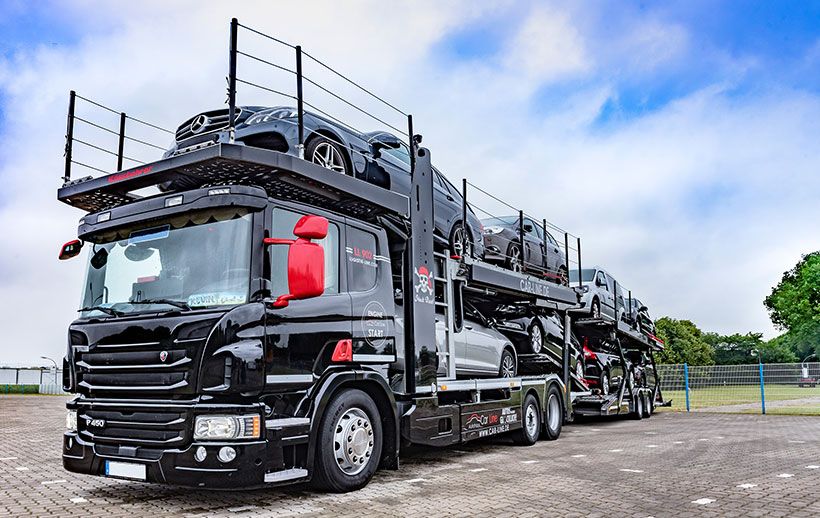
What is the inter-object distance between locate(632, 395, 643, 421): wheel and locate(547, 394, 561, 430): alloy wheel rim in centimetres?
606

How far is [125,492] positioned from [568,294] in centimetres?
844

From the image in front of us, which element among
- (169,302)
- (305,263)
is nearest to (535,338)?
(305,263)

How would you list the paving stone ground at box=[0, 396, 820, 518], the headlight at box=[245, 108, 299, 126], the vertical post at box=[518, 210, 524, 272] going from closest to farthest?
the paving stone ground at box=[0, 396, 820, 518]
the headlight at box=[245, 108, 299, 126]
the vertical post at box=[518, 210, 524, 272]

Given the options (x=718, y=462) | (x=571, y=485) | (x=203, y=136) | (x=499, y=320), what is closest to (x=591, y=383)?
(x=499, y=320)

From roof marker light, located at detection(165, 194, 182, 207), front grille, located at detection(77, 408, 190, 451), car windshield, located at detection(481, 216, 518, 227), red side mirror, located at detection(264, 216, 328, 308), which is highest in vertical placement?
car windshield, located at detection(481, 216, 518, 227)

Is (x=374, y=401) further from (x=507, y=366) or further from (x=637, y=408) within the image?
(x=637, y=408)

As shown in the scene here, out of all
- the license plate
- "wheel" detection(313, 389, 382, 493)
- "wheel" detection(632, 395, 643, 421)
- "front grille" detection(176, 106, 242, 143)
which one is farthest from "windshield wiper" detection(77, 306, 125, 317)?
"wheel" detection(632, 395, 643, 421)

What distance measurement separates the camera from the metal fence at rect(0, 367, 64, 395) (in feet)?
111

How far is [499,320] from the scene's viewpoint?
425 inches

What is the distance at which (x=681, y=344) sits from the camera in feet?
222

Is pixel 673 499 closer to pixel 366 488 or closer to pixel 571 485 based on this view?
pixel 571 485

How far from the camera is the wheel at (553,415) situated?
10898 millimetres

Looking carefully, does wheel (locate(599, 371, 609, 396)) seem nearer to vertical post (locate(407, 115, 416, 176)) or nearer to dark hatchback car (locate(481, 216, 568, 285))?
dark hatchback car (locate(481, 216, 568, 285))

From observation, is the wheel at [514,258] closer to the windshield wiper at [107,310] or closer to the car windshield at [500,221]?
the car windshield at [500,221]
